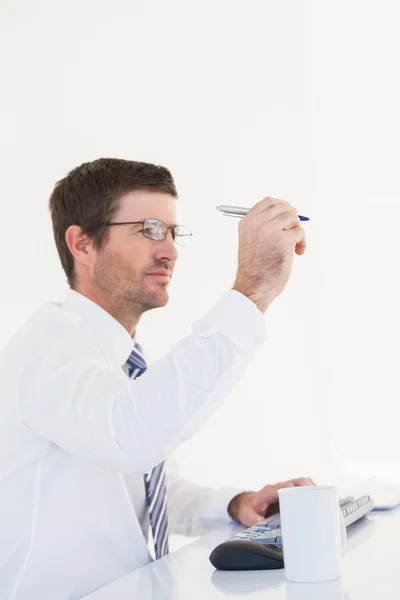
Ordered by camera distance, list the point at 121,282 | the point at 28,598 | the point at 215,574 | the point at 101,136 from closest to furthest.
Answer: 1. the point at 215,574
2. the point at 28,598
3. the point at 121,282
4. the point at 101,136

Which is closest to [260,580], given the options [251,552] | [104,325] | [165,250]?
[251,552]

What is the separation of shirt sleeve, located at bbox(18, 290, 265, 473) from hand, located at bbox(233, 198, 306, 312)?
0.04 m

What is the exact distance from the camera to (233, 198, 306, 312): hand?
1.10 meters

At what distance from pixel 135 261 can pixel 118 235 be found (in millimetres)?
70

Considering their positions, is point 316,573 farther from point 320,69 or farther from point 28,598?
point 320,69

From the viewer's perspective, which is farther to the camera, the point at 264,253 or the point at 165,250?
the point at 165,250

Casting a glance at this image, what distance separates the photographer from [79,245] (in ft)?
5.47

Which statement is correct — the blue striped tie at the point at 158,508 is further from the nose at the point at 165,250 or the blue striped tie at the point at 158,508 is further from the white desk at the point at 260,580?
the nose at the point at 165,250

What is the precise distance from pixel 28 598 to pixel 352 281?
247 centimetres

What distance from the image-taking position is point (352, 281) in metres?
3.37

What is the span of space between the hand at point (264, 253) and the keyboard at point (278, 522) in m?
0.32

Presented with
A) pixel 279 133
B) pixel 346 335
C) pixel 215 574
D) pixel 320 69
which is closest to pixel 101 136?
pixel 279 133

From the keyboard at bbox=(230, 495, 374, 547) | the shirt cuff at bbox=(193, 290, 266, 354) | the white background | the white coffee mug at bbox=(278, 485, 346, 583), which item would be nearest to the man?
the shirt cuff at bbox=(193, 290, 266, 354)

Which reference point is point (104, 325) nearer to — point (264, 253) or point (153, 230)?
point (153, 230)
